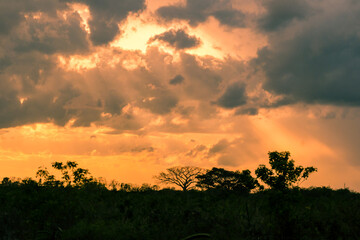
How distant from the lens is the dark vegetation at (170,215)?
570 inches

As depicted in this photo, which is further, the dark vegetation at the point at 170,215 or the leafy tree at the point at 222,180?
the leafy tree at the point at 222,180

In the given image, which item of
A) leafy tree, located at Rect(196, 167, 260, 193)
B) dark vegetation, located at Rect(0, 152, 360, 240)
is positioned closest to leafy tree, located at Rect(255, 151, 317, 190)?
dark vegetation, located at Rect(0, 152, 360, 240)

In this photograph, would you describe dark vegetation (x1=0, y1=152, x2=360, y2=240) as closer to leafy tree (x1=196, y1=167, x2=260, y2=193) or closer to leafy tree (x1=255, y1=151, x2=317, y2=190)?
leafy tree (x1=255, y1=151, x2=317, y2=190)

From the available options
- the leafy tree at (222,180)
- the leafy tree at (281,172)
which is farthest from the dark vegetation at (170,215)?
the leafy tree at (222,180)

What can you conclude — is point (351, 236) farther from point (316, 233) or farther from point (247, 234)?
point (247, 234)

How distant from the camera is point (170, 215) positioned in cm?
2119

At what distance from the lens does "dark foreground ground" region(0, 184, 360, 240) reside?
635 inches

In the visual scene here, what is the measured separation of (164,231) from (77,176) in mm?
6985

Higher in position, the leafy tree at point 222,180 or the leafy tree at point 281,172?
the leafy tree at point 222,180

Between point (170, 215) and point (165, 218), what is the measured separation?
305 millimetres

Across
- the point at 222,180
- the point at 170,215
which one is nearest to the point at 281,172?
the point at 170,215

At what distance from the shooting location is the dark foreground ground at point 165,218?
53.0 ft

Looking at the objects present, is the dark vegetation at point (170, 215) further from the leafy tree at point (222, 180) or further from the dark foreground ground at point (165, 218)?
the leafy tree at point (222, 180)

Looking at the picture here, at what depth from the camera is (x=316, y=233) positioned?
57.6 ft
